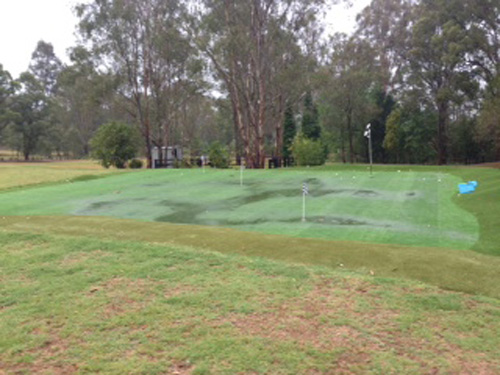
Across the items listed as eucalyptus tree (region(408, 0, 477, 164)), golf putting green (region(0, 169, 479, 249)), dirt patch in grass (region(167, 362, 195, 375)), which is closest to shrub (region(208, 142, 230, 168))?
golf putting green (region(0, 169, 479, 249))

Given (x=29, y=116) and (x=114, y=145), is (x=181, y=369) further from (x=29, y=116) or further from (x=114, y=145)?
(x=29, y=116)

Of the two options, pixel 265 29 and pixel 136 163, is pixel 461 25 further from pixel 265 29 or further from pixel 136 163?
pixel 136 163

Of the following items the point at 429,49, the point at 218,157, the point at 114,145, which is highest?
the point at 429,49

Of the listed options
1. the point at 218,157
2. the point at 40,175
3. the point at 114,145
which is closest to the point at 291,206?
the point at 40,175

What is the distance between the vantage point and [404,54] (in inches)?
1859

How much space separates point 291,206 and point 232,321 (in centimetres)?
867

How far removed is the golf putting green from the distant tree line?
18.8 meters

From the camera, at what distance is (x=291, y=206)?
13.2m

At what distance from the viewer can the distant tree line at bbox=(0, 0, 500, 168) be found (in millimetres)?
36219

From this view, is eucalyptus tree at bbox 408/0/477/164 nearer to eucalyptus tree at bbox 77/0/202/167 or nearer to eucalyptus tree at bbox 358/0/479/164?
eucalyptus tree at bbox 358/0/479/164

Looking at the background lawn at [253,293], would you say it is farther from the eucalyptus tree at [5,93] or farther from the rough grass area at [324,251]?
the eucalyptus tree at [5,93]

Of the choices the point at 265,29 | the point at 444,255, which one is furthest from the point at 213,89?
the point at 444,255

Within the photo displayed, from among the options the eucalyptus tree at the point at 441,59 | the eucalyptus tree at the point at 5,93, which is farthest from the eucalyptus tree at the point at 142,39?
the eucalyptus tree at the point at 5,93

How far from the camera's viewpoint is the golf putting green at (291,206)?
948 centimetres
